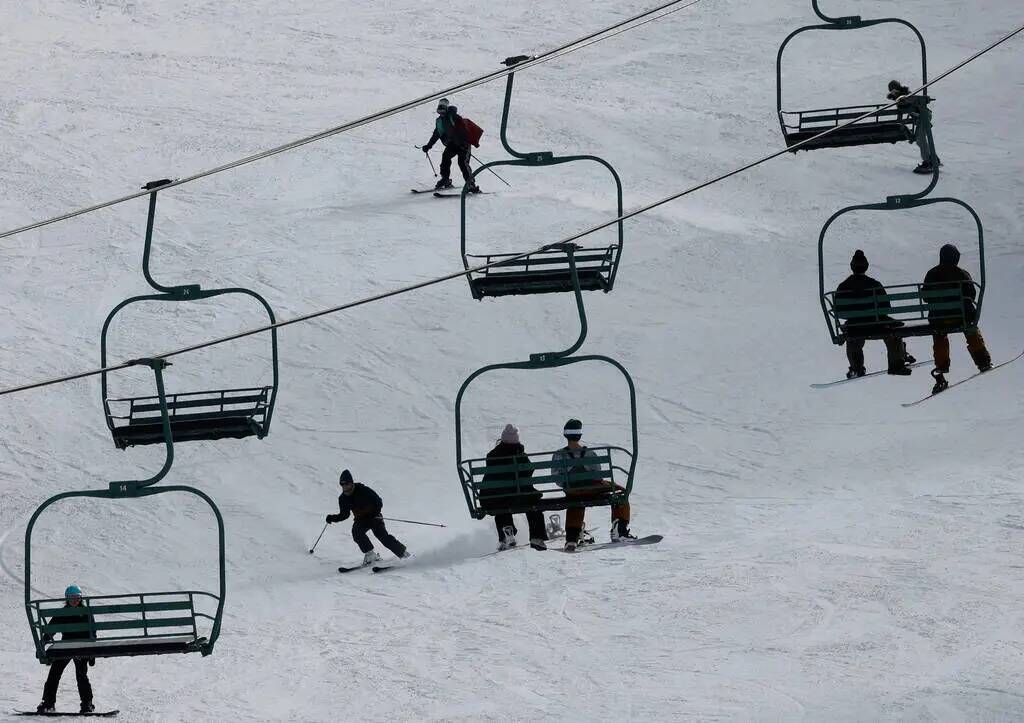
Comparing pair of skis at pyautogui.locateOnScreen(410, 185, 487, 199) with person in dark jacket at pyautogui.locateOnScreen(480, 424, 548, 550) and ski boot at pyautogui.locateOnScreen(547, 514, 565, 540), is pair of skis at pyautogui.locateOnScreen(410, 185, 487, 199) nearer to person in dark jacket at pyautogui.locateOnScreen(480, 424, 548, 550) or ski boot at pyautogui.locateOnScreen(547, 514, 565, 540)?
ski boot at pyautogui.locateOnScreen(547, 514, 565, 540)

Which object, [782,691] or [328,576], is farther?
[328,576]

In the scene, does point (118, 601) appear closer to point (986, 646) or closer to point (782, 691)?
point (782, 691)

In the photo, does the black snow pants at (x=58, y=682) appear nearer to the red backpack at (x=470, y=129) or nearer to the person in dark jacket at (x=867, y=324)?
the person in dark jacket at (x=867, y=324)

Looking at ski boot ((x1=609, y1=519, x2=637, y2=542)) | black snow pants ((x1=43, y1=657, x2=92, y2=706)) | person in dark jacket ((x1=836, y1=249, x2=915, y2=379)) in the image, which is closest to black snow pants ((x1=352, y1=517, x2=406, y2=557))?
black snow pants ((x1=43, y1=657, x2=92, y2=706))

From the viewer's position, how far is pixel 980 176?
2842 cm

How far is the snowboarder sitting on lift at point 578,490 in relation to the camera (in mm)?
11844

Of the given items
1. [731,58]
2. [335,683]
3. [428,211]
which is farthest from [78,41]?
[335,683]

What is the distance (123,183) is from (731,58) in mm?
11133

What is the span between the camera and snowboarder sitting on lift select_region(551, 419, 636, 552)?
1184 cm

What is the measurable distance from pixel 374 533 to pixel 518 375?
5.57m

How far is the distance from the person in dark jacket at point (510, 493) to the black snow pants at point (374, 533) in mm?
1084

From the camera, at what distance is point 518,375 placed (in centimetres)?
2381

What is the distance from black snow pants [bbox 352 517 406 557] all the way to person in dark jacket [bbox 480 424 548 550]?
108 cm

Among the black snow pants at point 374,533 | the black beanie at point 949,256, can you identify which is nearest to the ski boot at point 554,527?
the black snow pants at point 374,533
